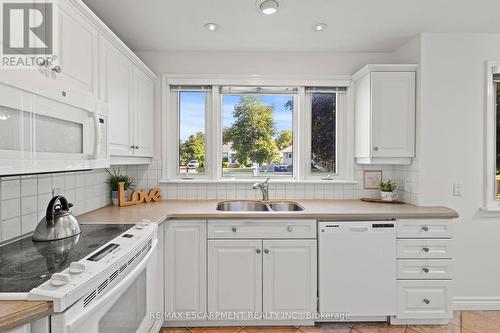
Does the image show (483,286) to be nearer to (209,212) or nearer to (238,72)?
(209,212)

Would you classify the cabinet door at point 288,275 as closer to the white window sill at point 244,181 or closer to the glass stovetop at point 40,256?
the white window sill at point 244,181

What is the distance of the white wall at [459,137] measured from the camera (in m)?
2.35

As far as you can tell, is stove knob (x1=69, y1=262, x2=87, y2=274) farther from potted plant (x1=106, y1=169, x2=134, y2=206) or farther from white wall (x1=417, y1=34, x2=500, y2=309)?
white wall (x1=417, y1=34, x2=500, y2=309)

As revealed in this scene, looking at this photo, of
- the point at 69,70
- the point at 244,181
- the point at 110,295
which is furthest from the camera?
the point at 244,181

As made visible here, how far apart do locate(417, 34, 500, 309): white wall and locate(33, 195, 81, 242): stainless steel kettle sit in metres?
2.62

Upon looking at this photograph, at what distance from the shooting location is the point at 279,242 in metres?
2.06

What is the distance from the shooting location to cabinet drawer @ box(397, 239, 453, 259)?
2061 millimetres

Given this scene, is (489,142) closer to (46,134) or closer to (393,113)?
(393,113)

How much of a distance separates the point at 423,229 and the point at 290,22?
1.92 metres

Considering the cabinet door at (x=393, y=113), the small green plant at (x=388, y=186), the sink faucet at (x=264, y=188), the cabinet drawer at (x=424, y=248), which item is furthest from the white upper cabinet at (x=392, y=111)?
the sink faucet at (x=264, y=188)

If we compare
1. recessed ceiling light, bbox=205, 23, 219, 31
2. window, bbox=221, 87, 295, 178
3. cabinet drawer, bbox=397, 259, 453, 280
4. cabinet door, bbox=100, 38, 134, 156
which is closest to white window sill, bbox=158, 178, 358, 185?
window, bbox=221, 87, 295, 178

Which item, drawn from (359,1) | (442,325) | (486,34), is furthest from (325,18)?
(442,325)

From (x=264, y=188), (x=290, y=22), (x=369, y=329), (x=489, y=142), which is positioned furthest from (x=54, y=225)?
(x=489, y=142)

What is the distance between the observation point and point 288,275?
6.77 feet
